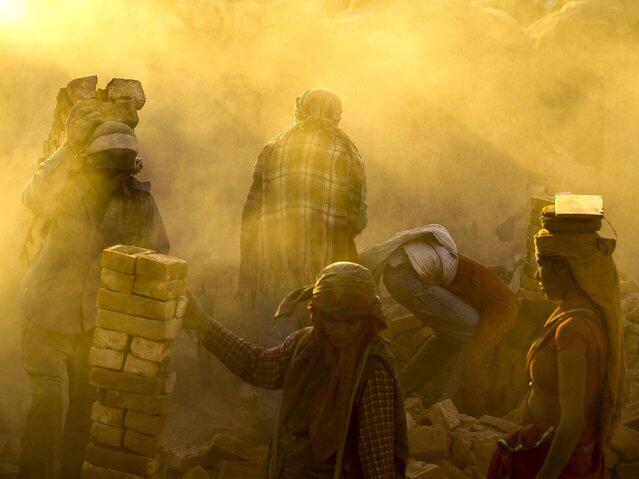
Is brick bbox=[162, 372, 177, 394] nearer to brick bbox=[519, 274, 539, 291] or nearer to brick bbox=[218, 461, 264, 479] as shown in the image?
brick bbox=[218, 461, 264, 479]

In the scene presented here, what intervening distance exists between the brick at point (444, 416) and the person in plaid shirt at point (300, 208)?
51.5 inches

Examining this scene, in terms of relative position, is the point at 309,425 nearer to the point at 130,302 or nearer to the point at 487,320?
the point at 130,302

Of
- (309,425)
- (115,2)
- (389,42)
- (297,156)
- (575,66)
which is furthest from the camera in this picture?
(575,66)

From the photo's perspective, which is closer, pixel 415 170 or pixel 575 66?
pixel 415 170

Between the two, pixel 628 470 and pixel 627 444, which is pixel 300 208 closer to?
pixel 627 444

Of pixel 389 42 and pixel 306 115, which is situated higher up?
pixel 389 42

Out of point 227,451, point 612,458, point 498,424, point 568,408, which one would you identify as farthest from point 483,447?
point 568,408

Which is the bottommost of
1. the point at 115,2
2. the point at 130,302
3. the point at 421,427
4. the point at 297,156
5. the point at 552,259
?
the point at 421,427

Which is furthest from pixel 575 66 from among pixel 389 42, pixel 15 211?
pixel 15 211

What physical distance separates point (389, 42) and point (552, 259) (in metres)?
6.76

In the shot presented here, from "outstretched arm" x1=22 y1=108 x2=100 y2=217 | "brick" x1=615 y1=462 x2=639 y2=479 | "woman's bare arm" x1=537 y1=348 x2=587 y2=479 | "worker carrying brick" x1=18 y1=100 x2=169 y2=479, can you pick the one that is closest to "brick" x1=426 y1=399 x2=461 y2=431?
"brick" x1=615 y1=462 x2=639 y2=479

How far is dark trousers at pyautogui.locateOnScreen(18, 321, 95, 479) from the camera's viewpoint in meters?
4.36

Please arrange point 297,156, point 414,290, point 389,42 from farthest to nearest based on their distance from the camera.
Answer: point 389,42 < point 414,290 < point 297,156

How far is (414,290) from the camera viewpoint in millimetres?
5914
